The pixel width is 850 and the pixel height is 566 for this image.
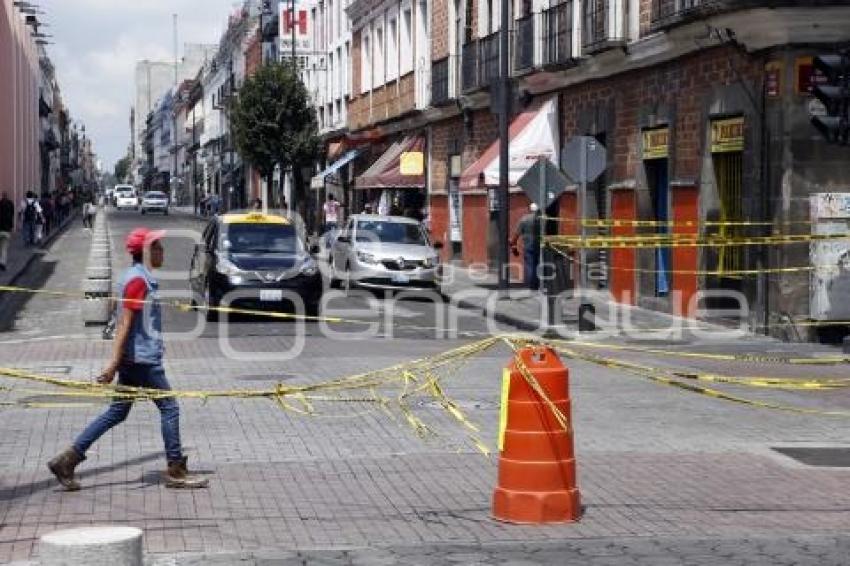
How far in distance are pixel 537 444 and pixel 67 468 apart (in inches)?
121

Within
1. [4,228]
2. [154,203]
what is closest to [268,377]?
[4,228]

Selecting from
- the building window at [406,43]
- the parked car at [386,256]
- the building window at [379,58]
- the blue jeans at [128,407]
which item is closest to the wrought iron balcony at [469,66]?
the parked car at [386,256]

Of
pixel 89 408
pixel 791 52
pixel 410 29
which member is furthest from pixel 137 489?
pixel 410 29

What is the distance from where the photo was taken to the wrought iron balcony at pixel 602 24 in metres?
24.4

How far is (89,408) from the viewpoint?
1234cm

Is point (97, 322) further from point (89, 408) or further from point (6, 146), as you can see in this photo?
point (6, 146)

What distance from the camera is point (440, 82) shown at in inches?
1502

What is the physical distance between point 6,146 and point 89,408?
42561mm

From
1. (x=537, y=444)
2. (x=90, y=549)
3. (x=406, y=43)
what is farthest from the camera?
(x=406, y=43)

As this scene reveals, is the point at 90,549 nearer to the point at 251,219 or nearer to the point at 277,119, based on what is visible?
the point at 251,219

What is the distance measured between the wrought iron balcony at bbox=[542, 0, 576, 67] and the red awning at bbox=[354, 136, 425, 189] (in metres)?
12.7

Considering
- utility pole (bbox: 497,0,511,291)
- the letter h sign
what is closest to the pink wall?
the letter h sign

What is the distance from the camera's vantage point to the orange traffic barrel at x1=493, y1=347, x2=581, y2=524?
778 cm

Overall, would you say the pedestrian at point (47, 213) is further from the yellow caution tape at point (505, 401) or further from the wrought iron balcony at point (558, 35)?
the yellow caution tape at point (505, 401)
